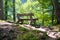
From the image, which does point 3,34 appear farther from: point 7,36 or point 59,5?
point 59,5

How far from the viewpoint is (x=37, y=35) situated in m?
6.08

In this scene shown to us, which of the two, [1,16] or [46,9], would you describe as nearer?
[1,16]

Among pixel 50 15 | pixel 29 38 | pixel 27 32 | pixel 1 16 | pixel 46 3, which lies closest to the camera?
pixel 29 38

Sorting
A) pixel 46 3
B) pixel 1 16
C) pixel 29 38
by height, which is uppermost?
pixel 46 3

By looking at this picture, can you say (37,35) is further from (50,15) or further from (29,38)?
(50,15)

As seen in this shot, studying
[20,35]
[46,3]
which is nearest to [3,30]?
[20,35]

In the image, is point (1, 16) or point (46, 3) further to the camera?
Result: point (46, 3)

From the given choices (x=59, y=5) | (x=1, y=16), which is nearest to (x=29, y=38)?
(x=1, y=16)

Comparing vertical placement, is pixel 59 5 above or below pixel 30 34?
above

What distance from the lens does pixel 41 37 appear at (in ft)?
19.9

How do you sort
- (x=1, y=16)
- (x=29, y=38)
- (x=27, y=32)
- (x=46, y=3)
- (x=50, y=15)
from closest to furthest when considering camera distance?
(x=29, y=38), (x=27, y=32), (x=1, y=16), (x=46, y=3), (x=50, y=15)

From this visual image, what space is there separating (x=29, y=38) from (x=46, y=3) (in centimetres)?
921

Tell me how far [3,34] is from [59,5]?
20.1 feet

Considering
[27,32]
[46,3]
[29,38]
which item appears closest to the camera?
[29,38]
